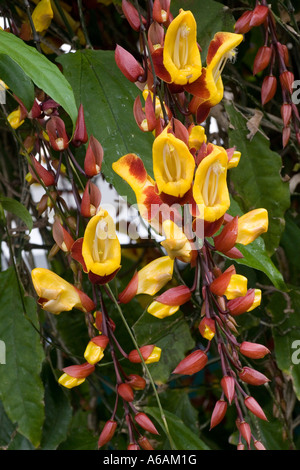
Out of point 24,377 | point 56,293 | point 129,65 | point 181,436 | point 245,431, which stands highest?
point 129,65

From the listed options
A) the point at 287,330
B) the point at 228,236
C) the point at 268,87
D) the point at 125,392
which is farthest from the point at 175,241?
the point at 287,330

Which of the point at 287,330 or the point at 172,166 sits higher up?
the point at 172,166

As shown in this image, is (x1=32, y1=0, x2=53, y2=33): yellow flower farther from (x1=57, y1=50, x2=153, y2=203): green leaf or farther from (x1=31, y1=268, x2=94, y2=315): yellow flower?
(x1=31, y1=268, x2=94, y2=315): yellow flower

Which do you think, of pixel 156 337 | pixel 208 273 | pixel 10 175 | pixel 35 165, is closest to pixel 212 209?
pixel 208 273

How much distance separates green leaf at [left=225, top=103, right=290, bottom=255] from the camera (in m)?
0.82

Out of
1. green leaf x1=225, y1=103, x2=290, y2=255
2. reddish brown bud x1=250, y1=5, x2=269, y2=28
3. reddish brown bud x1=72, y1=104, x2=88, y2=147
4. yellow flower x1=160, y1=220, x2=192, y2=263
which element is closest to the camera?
yellow flower x1=160, y1=220, x2=192, y2=263

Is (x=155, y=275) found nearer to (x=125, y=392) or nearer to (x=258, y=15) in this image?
(x=125, y=392)

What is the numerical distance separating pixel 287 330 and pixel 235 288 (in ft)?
1.35

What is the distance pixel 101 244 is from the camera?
1.70ft

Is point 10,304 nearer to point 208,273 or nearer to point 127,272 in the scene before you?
point 208,273

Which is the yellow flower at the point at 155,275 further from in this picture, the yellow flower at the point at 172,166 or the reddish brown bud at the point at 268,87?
the reddish brown bud at the point at 268,87

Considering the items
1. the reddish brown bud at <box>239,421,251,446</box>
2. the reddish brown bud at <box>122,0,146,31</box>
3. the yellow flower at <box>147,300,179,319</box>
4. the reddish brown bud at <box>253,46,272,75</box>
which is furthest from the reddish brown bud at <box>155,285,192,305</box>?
the reddish brown bud at <box>253,46,272,75</box>

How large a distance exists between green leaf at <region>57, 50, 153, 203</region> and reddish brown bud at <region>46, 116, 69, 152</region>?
0.22 ft
